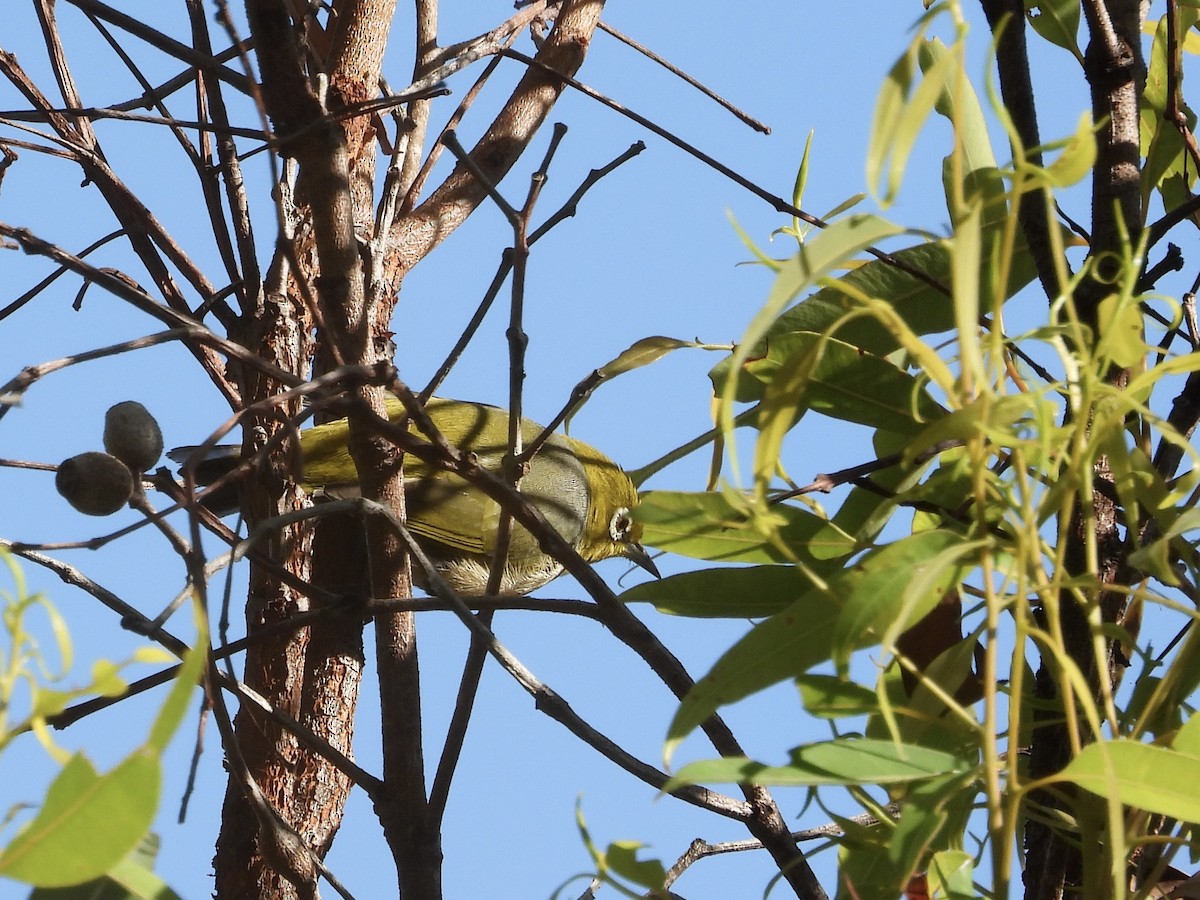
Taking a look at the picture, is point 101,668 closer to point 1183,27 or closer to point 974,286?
point 974,286

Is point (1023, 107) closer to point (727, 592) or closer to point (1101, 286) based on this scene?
point (1101, 286)

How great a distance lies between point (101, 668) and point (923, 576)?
11.9 inches

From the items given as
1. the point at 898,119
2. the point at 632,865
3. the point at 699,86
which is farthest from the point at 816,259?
the point at 699,86

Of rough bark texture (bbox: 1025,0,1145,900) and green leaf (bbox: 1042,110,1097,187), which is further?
rough bark texture (bbox: 1025,0,1145,900)

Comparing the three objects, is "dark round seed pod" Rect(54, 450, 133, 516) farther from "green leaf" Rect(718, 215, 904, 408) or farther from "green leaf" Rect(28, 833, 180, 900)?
"green leaf" Rect(718, 215, 904, 408)

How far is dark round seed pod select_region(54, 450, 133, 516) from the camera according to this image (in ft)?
2.65

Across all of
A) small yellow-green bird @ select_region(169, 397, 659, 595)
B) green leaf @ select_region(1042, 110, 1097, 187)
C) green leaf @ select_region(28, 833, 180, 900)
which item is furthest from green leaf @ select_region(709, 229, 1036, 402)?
small yellow-green bird @ select_region(169, 397, 659, 595)

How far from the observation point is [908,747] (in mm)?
588

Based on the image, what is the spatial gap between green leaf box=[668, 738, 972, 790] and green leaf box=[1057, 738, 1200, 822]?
0.24 feet

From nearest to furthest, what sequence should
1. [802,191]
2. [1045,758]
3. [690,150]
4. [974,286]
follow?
[974,286] → [1045,758] → [802,191] → [690,150]

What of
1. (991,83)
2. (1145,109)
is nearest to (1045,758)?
(991,83)

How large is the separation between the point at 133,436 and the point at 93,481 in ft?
0.17

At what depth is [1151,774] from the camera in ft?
1.72

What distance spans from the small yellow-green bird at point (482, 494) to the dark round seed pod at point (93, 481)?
63.2 inches
